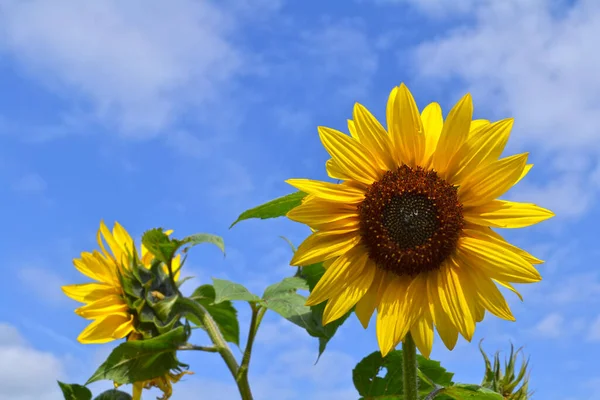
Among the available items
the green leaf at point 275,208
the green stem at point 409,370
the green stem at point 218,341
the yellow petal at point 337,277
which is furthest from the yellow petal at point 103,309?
the green stem at point 409,370

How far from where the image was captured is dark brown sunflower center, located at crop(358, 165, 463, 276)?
2.72m

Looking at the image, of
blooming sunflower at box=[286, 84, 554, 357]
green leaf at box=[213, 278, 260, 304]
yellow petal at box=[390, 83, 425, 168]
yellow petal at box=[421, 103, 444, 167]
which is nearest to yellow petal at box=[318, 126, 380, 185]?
blooming sunflower at box=[286, 84, 554, 357]

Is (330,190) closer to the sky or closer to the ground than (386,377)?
closer to the sky

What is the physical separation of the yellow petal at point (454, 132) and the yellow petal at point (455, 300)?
1.33 ft

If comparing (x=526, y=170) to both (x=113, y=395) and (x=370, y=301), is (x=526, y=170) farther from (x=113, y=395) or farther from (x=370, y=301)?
(x=113, y=395)

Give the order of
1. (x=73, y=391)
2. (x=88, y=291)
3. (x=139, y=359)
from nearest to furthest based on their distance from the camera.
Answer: (x=139, y=359), (x=73, y=391), (x=88, y=291)

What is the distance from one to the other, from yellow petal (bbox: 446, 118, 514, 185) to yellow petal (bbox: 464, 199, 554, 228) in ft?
0.48

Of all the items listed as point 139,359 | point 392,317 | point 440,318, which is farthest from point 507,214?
point 139,359

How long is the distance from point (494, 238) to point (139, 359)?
1.98 meters

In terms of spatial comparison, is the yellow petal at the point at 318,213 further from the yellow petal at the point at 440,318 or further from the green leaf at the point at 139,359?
the green leaf at the point at 139,359

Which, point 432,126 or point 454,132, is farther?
point 432,126

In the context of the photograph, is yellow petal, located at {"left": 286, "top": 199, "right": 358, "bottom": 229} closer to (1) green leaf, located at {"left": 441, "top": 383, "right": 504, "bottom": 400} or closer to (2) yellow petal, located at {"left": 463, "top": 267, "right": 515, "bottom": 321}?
Answer: (2) yellow petal, located at {"left": 463, "top": 267, "right": 515, "bottom": 321}

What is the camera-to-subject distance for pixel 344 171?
2730 mm

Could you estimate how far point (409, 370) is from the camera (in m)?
2.58
